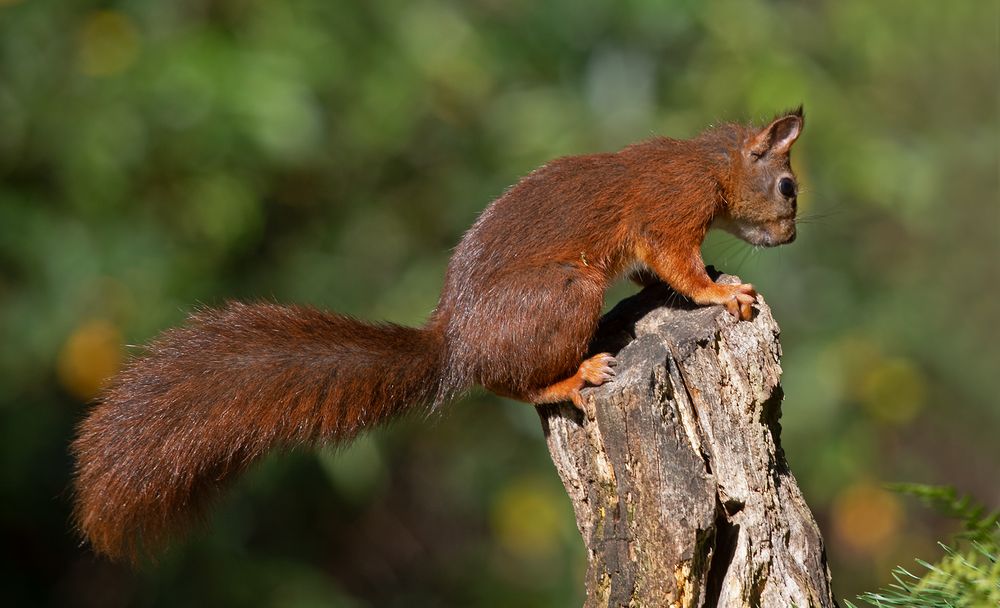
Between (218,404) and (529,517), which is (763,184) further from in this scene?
(529,517)

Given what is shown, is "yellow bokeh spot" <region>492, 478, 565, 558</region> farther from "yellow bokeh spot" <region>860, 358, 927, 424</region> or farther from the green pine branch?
the green pine branch

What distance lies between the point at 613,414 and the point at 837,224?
9.65 ft

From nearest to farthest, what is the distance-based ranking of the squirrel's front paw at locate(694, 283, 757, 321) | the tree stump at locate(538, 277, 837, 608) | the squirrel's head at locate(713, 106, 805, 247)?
the tree stump at locate(538, 277, 837, 608) < the squirrel's front paw at locate(694, 283, 757, 321) < the squirrel's head at locate(713, 106, 805, 247)

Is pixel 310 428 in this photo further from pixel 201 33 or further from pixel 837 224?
pixel 837 224

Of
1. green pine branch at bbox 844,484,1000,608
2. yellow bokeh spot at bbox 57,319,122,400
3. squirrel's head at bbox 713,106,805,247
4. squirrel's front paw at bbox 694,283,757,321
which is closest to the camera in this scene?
green pine branch at bbox 844,484,1000,608

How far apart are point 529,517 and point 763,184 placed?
1.89 m

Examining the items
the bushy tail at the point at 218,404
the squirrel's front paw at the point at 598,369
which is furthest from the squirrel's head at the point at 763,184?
the bushy tail at the point at 218,404

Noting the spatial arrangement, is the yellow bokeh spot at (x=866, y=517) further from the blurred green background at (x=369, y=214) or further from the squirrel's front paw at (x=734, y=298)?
the squirrel's front paw at (x=734, y=298)

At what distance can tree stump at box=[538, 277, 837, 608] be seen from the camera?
1919 millimetres

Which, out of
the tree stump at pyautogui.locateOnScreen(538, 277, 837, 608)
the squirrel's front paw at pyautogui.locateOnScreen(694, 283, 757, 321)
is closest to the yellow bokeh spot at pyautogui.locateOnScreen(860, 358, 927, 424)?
the squirrel's front paw at pyautogui.locateOnScreen(694, 283, 757, 321)

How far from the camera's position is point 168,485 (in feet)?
6.90

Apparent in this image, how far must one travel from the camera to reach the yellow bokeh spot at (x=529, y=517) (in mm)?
4176

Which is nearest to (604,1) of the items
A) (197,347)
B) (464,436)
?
(464,436)

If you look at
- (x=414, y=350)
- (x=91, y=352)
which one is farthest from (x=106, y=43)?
(x=414, y=350)
